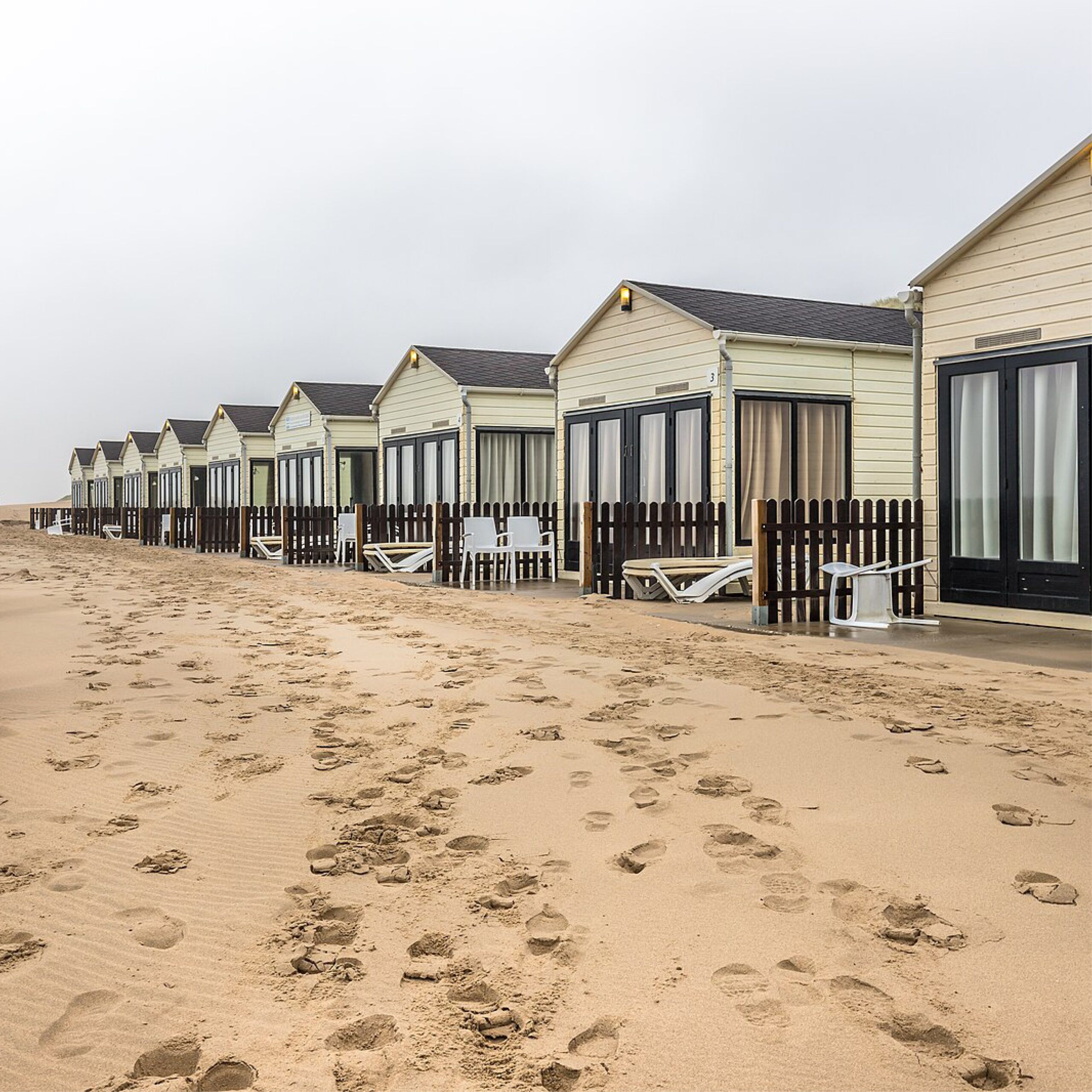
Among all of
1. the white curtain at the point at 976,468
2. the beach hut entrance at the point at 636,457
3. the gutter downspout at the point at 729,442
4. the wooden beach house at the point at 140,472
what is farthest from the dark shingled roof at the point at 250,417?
the white curtain at the point at 976,468

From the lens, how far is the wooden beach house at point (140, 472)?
45469 mm

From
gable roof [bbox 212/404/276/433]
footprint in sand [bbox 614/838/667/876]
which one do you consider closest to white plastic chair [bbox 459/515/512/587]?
footprint in sand [bbox 614/838/667/876]

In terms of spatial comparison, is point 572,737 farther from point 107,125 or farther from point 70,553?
point 107,125

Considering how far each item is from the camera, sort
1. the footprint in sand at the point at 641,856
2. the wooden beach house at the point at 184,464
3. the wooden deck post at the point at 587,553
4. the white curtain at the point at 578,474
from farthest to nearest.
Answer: the wooden beach house at the point at 184,464, the white curtain at the point at 578,474, the wooden deck post at the point at 587,553, the footprint in sand at the point at 641,856

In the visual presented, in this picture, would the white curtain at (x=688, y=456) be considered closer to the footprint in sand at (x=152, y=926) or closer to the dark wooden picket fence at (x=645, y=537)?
the dark wooden picket fence at (x=645, y=537)

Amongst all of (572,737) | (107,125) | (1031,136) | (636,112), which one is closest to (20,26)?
(572,737)

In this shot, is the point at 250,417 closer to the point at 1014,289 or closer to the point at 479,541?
the point at 479,541

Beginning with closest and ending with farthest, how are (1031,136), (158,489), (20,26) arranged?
(20,26)
(158,489)
(1031,136)

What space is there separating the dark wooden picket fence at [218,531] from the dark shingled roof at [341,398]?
414 centimetres

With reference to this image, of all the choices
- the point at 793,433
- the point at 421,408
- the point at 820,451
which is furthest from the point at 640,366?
Result: the point at 421,408

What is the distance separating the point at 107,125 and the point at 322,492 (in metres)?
17.3

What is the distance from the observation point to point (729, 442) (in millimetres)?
13859

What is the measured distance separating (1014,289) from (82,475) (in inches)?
2445

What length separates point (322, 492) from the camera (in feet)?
86.4
